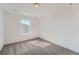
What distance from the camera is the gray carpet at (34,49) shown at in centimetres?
175

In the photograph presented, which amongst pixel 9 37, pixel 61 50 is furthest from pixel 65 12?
pixel 9 37

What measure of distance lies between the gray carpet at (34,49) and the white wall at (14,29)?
0.08 meters

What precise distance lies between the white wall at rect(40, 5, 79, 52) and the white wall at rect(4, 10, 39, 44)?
0.12m

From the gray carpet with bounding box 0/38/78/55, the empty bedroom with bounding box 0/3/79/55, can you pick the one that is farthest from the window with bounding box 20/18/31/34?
the gray carpet with bounding box 0/38/78/55

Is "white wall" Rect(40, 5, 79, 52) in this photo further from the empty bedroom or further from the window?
the window

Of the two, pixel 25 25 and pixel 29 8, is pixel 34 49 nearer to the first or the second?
pixel 25 25

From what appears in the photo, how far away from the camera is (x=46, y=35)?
5.94ft

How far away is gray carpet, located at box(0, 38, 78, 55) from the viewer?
1751 millimetres

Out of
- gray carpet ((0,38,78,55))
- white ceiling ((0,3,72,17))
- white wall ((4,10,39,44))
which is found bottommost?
gray carpet ((0,38,78,55))

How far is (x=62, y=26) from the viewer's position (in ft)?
5.90

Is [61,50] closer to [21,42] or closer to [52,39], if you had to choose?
[52,39]

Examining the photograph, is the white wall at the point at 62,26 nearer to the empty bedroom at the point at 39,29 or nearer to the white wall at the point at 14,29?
the empty bedroom at the point at 39,29


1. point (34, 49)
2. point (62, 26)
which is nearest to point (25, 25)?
point (34, 49)

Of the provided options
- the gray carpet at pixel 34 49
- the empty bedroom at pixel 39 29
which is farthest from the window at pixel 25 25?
the gray carpet at pixel 34 49
